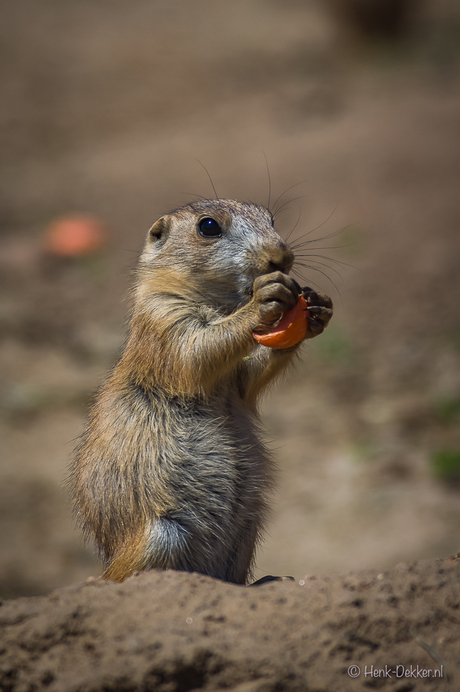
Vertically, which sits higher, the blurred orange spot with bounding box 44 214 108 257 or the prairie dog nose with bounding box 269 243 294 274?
the blurred orange spot with bounding box 44 214 108 257

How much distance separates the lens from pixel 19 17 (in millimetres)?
20906

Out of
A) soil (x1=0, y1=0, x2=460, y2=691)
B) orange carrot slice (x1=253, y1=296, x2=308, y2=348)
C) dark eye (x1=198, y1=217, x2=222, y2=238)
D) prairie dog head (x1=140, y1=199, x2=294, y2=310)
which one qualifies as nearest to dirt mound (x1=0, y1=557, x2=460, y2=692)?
soil (x1=0, y1=0, x2=460, y2=691)

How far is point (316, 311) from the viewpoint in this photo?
159 inches

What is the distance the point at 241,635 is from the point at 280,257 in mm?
2096

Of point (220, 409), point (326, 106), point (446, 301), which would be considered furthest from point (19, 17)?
point (220, 409)

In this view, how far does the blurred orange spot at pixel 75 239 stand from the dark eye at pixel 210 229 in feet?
29.3

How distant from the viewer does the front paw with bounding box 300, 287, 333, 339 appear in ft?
13.3

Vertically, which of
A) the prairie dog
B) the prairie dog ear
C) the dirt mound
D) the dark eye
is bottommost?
the dirt mound

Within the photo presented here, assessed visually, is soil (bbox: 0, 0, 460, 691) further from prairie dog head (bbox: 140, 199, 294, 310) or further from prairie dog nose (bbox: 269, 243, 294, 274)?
prairie dog nose (bbox: 269, 243, 294, 274)

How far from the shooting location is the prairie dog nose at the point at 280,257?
400cm

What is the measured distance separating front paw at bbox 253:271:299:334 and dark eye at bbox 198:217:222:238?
0.55m

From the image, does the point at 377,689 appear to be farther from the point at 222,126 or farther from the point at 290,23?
the point at 290,23

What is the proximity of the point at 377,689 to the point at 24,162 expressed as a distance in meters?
15.9

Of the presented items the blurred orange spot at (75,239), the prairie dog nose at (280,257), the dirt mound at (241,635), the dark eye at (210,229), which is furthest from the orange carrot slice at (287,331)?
the blurred orange spot at (75,239)
